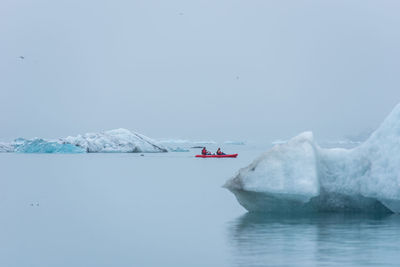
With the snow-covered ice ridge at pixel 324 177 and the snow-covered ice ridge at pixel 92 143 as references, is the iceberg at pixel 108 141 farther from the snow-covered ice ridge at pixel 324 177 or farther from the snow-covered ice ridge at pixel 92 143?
the snow-covered ice ridge at pixel 324 177

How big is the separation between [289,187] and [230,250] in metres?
2.89

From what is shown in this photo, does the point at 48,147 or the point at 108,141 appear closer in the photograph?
the point at 48,147

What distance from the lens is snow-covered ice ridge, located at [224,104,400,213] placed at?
1320 cm

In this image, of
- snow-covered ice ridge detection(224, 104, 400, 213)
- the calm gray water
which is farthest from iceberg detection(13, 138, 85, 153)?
snow-covered ice ridge detection(224, 104, 400, 213)

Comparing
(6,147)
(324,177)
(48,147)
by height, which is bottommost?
(6,147)

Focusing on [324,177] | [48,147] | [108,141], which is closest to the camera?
[324,177]

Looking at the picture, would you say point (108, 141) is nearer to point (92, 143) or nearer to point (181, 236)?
point (92, 143)

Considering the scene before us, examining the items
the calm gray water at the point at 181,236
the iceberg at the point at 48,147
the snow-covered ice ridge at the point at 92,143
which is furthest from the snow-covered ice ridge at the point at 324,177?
the iceberg at the point at 48,147

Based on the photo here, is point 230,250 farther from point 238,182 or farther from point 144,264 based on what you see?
point 238,182

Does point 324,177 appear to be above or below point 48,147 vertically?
above

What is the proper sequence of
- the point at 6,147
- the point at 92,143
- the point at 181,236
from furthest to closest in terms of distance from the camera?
the point at 6,147, the point at 92,143, the point at 181,236

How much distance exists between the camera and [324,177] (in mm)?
14086

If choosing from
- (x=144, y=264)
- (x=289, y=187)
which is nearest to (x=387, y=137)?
(x=289, y=187)

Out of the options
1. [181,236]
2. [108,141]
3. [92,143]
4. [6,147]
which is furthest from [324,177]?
[6,147]
